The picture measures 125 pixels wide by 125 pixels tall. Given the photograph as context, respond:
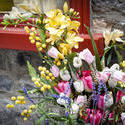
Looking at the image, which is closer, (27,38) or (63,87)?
(63,87)

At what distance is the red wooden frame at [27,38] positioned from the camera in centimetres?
123

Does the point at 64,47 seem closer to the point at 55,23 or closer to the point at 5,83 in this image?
the point at 55,23

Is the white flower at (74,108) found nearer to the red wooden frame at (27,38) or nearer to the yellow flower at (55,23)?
the yellow flower at (55,23)

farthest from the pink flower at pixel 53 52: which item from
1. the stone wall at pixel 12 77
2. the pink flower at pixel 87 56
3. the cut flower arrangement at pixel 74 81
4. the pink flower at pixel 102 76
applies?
the stone wall at pixel 12 77

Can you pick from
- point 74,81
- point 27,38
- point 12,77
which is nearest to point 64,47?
point 74,81

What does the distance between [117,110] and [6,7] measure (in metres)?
1.35

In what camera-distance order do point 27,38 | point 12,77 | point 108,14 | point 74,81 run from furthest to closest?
point 12,77 < point 27,38 < point 108,14 < point 74,81

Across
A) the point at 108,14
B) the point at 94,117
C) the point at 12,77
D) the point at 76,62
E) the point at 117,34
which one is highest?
the point at 108,14

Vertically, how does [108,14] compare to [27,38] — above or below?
above

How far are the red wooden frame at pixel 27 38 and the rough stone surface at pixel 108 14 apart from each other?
55 mm

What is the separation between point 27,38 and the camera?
1.46 m

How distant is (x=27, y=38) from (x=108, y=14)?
61 cm

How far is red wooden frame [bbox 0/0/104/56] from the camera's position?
48.5 inches

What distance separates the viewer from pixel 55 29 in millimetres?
889
